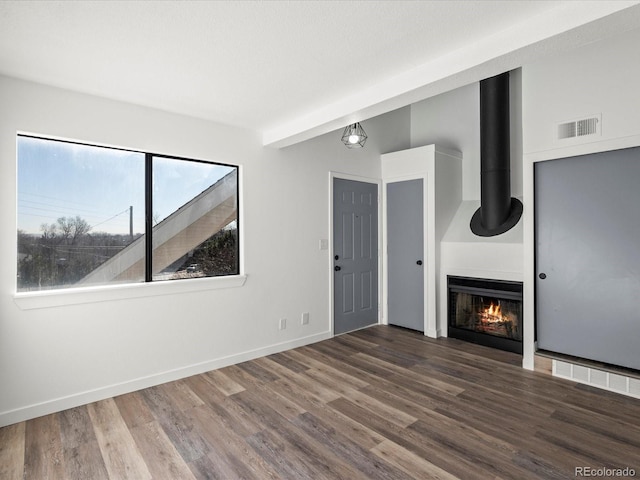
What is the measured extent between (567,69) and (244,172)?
3.08 metres

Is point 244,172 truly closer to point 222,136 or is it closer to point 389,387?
point 222,136

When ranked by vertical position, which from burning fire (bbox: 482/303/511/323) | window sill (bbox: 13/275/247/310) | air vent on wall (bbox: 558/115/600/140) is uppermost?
air vent on wall (bbox: 558/115/600/140)

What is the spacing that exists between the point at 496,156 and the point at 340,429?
10.0 feet

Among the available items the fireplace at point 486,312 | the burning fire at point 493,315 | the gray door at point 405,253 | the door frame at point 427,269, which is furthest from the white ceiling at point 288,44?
the burning fire at point 493,315

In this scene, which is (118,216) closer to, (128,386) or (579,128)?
(128,386)

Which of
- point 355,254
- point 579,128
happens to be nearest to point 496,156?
point 579,128

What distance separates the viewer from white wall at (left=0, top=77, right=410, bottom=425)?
8.38 ft

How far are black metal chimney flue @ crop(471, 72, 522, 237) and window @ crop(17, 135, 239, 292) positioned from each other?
2.66m

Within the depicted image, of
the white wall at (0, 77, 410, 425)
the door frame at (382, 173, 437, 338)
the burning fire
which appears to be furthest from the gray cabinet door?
the white wall at (0, 77, 410, 425)

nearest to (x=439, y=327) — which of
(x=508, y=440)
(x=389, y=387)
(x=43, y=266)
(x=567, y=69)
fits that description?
(x=389, y=387)

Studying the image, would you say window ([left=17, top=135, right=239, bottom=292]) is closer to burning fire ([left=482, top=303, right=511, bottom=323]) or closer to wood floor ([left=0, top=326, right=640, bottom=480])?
wood floor ([left=0, top=326, right=640, bottom=480])

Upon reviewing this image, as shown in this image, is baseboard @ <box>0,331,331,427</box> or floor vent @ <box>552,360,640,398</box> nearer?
baseboard @ <box>0,331,331,427</box>

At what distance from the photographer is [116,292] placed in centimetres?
293

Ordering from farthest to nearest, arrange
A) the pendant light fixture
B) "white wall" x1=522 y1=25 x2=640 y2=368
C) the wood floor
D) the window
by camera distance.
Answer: the pendant light fixture < "white wall" x1=522 y1=25 x2=640 y2=368 < the window < the wood floor
